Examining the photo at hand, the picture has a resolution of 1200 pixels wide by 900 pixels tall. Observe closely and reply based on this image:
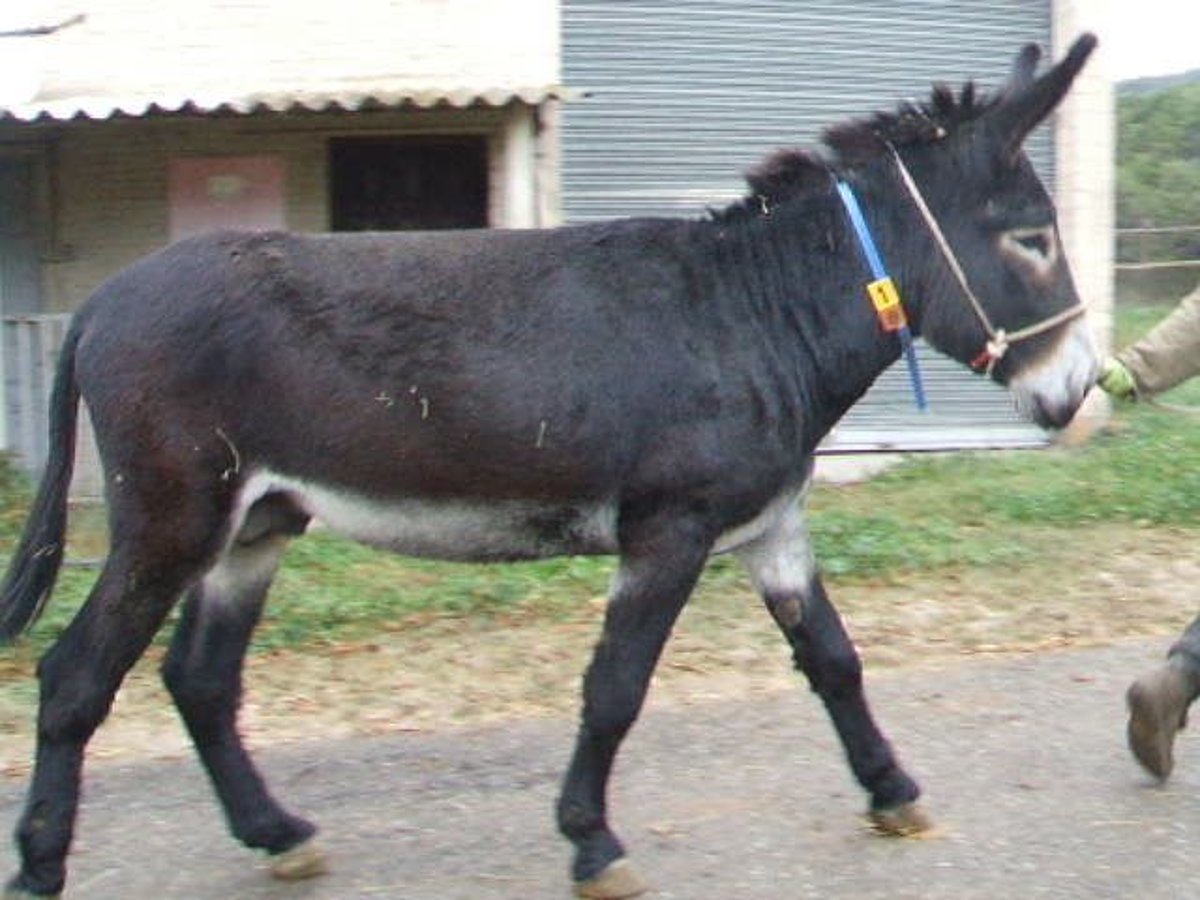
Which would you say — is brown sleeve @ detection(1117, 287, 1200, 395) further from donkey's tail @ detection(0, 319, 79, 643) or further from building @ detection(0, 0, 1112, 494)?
building @ detection(0, 0, 1112, 494)

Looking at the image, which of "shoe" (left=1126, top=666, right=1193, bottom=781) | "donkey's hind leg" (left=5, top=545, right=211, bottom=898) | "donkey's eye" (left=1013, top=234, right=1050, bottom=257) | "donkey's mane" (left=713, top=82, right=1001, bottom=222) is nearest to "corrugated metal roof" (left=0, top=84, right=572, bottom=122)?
"donkey's mane" (left=713, top=82, right=1001, bottom=222)

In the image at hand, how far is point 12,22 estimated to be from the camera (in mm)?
9984

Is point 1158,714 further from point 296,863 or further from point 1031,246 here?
point 296,863

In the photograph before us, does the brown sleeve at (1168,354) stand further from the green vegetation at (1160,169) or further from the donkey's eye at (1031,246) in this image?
the green vegetation at (1160,169)

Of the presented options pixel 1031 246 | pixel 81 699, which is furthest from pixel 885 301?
pixel 81 699

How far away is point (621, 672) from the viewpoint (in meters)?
4.10

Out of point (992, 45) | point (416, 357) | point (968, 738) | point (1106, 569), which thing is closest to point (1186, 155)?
point (992, 45)

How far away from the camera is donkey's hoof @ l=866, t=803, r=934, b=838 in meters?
4.58

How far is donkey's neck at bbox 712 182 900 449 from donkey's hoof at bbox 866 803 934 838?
105 centimetres

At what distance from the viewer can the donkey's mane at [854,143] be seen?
4.40m

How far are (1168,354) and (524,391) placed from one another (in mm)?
1984

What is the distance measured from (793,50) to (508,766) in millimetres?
6630

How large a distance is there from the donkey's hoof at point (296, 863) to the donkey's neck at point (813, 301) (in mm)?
1660

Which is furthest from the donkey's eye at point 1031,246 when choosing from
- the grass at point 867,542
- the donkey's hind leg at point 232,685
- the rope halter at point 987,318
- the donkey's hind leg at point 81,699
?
the grass at point 867,542
